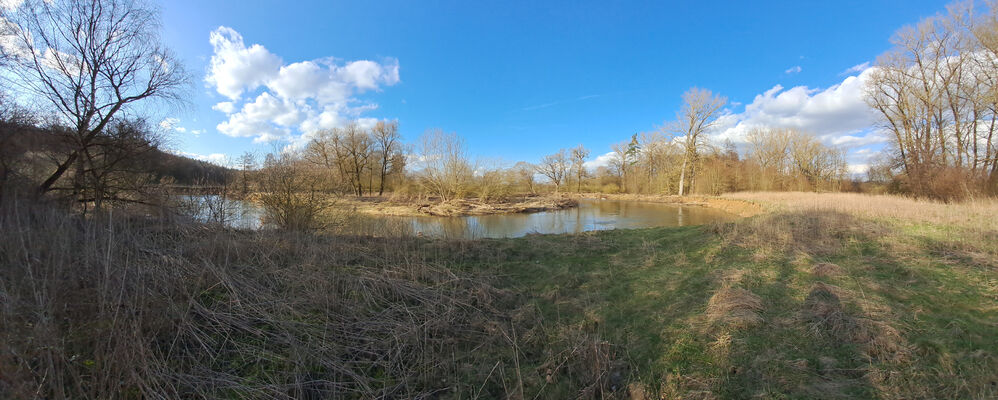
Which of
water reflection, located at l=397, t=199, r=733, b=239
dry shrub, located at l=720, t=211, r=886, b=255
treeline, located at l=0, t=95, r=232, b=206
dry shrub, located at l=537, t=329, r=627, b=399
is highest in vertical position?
treeline, located at l=0, t=95, r=232, b=206

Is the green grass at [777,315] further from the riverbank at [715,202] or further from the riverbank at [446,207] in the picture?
the riverbank at [446,207]

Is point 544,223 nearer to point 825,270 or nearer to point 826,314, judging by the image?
point 825,270

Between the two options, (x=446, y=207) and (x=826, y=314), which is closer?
(x=826, y=314)

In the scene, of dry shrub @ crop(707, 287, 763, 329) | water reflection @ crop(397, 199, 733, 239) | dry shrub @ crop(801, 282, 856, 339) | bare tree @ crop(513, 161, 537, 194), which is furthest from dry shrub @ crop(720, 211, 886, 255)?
bare tree @ crop(513, 161, 537, 194)

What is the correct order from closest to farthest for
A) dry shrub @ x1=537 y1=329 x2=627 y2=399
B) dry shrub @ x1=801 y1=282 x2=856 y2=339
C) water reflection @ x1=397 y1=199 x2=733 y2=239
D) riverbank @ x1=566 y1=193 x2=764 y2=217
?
dry shrub @ x1=537 y1=329 x2=627 y2=399
dry shrub @ x1=801 y1=282 x2=856 y2=339
water reflection @ x1=397 y1=199 x2=733 y2=239
riverbank @ x1=566 y1=193 x2=764 y2=217

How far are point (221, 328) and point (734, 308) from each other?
4804mm

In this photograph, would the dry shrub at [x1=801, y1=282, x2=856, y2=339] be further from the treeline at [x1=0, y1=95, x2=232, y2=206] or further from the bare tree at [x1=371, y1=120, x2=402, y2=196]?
the bare tree at [x1=371, y1=120, x2=402, y2=196]

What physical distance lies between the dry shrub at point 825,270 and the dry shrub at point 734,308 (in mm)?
1635

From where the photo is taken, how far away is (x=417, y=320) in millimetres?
3488

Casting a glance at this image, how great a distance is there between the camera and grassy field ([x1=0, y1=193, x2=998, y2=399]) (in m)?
2.21

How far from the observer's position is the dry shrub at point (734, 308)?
3121 millimetres

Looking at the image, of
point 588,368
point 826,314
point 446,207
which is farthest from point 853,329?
point 446,207

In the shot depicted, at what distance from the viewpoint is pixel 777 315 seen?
132 inches

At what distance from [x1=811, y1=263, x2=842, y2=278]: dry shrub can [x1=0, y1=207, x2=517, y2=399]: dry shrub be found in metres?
4.27
